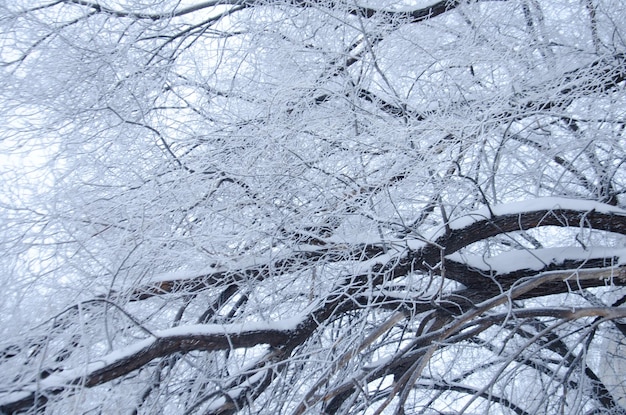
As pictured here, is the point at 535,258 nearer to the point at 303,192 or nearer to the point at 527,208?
the point at 527,208

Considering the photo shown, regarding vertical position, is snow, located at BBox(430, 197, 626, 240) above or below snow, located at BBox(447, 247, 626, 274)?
above

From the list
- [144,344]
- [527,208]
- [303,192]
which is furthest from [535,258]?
[144,344]

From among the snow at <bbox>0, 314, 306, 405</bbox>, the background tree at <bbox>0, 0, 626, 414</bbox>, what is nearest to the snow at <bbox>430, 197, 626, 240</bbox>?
the background tree at <bbox>0, 0, 626, 414</bbox>

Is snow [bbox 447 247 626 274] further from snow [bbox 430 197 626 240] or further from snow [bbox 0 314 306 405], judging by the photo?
snow [bbox 0 314 306 405]

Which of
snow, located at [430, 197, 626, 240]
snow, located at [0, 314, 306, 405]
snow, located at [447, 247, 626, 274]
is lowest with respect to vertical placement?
snow, located at [447, 247, 626, 274]

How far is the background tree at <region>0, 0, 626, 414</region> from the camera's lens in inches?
150

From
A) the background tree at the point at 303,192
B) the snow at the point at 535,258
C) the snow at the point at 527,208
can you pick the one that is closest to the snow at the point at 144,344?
the background tree at the point at 303,192

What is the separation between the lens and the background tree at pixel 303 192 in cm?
381

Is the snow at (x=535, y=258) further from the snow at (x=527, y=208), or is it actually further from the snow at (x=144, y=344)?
the snow at (x=144, y=344)

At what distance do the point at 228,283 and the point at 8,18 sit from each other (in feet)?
8.42

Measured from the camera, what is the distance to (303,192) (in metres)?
4.03

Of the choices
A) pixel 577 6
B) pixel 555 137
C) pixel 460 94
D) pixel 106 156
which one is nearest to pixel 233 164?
pixel 106 156

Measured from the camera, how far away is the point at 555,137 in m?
4.62

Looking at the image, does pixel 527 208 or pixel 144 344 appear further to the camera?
pixel 527 208
